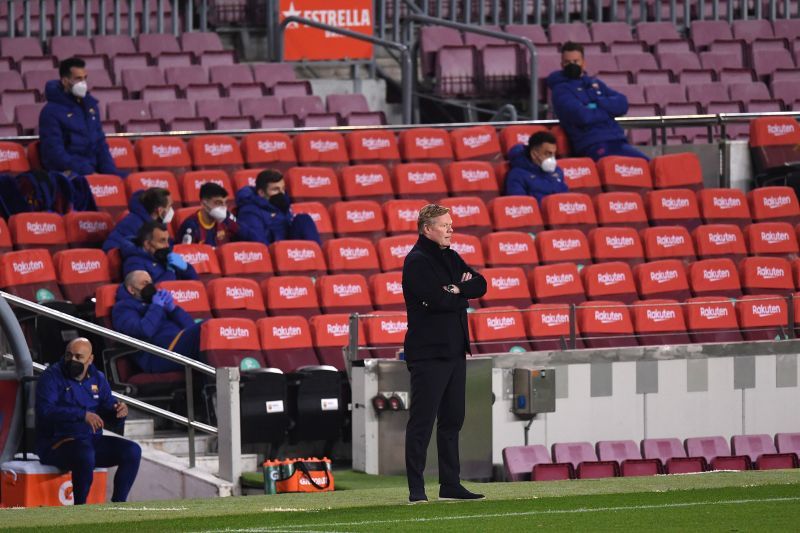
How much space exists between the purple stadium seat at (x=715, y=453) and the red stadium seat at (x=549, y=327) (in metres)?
1.18

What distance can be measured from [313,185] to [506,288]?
2.31m

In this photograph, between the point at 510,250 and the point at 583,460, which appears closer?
the point at 583,460

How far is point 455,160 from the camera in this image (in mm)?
16594

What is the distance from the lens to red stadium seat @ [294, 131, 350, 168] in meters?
16.1

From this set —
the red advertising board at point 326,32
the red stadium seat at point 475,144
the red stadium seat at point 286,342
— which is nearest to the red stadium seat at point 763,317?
the red stadium seat at point 475,144

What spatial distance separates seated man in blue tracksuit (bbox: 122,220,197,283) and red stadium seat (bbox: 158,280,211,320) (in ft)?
0.47

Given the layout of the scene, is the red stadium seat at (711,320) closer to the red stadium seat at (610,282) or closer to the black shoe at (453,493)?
the red stadium seat at (610,282)

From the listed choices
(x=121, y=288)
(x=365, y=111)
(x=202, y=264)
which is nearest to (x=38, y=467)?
(x=121, y=288)

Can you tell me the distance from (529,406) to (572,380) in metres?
0.64

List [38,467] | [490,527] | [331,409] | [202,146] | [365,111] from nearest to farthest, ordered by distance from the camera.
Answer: [490,527] < [38,467] < [331,409] < [202,146] < [365,111]

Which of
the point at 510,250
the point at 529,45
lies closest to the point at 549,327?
the point at 510,250

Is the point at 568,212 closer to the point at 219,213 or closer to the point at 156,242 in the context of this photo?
the point at 219,213

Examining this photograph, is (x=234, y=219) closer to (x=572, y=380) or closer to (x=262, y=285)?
(x=262, y=285)

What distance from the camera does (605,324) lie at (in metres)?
13.6
